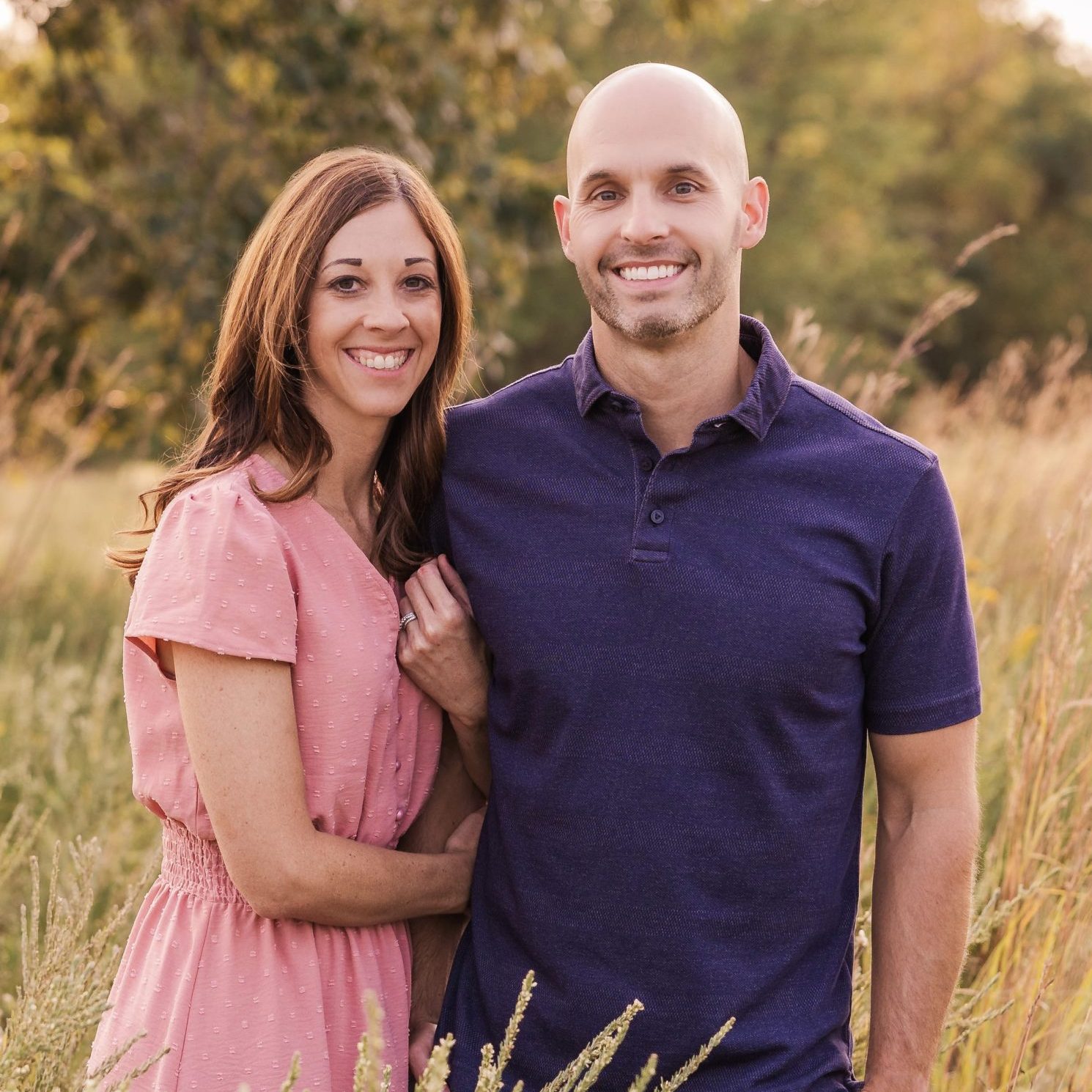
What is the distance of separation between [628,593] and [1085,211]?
2975 cm

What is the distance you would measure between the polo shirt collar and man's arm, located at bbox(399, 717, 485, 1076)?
675 millimetres

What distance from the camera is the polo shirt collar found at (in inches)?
84.4

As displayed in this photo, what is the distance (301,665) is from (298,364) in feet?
1.81

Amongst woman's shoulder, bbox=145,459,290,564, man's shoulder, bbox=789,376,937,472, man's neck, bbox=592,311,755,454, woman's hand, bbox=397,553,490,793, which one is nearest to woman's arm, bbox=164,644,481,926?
woman's shoulder, bbox=145,459,290,564

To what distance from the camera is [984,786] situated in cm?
358

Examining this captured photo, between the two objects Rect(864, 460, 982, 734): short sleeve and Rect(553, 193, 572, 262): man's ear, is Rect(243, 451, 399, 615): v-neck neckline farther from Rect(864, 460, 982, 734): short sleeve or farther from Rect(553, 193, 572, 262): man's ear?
Rect(864, 460, 982, 734): short sleeve

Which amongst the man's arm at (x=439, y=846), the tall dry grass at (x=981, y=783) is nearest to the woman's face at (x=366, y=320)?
the man's arm at (x=439, y=846)

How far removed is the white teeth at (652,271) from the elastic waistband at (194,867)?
1207mm

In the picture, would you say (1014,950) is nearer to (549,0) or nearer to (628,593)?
(628,593)

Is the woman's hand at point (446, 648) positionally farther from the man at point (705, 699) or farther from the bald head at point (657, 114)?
the bald head at point (657, 114)

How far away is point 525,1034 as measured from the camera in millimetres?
2109

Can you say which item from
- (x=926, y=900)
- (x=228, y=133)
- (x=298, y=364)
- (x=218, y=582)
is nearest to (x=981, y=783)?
(x=926, y=900)

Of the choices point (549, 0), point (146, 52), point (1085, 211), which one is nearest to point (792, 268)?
point (549, 0)

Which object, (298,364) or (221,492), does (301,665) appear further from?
(298,364)
